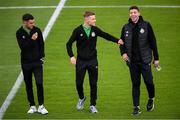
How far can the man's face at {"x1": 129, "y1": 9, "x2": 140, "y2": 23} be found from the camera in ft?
54.3

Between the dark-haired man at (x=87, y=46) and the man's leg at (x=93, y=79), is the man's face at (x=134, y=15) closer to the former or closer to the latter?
the dark-haired man at (x=87, y=46)

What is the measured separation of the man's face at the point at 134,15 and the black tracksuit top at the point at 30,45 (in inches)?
82.8

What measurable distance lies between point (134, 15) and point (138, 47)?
74cm

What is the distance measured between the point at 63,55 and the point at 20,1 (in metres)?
7.12

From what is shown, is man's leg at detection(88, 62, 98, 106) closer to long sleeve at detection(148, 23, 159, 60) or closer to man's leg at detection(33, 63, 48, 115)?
man's leg at detection(33, 63, 48, 115)

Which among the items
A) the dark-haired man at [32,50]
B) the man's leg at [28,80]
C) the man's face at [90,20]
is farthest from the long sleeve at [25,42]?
the man's face at [90,20]

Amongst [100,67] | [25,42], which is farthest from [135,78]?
[100,67]

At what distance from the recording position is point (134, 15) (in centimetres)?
1661

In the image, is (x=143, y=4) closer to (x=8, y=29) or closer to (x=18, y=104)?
(x=8, y=29)

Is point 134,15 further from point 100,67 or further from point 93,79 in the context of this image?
point 100,67

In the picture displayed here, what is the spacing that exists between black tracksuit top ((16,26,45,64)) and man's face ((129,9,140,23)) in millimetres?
2102

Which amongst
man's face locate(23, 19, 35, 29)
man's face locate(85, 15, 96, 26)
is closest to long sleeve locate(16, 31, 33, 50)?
man's face locate(23, 19, 35, 29)

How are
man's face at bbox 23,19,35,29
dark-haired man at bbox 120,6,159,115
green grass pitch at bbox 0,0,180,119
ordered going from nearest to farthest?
1. dark-haired man at bbox 120,6,159,115
2. man's face at bbox 23,19,35,29
3. green grass pitch at bbox 0,0,180,119

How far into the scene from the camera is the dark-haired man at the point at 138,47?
55.0ft
